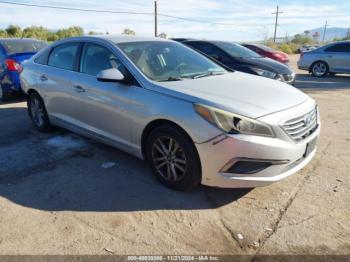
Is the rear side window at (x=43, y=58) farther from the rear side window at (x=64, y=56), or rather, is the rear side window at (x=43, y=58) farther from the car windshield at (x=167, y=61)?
the car windshield at (x=167, y=61)

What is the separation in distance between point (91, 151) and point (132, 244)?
7.68ft

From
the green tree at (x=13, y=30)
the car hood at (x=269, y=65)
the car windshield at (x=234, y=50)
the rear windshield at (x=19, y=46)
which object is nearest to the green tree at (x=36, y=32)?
the green tree at (x=13, y=30)

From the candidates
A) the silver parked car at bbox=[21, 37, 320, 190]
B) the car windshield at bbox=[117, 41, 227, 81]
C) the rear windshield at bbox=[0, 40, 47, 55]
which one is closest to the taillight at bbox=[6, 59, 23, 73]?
the rear windshield at bbox=[0, 40, 47, 55]

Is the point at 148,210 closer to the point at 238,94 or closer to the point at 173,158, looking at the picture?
the point at 173,158

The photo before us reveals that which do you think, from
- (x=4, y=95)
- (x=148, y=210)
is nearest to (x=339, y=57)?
(x=4, y=95)

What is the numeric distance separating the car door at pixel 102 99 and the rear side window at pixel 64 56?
241 millimetres

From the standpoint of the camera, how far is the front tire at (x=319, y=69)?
1432 centimetres

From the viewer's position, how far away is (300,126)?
347cm

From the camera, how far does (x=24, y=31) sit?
4262 cm

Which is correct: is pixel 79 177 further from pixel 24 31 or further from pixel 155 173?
pixel 24 31

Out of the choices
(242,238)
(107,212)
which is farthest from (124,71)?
(242,238)

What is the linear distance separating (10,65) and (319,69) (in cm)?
1185

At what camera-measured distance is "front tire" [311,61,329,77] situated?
47.0ft

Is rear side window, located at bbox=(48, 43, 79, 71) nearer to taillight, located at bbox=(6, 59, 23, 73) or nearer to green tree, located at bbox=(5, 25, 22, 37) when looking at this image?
taillight, located at bbox=(6, 59, 23, 73)
